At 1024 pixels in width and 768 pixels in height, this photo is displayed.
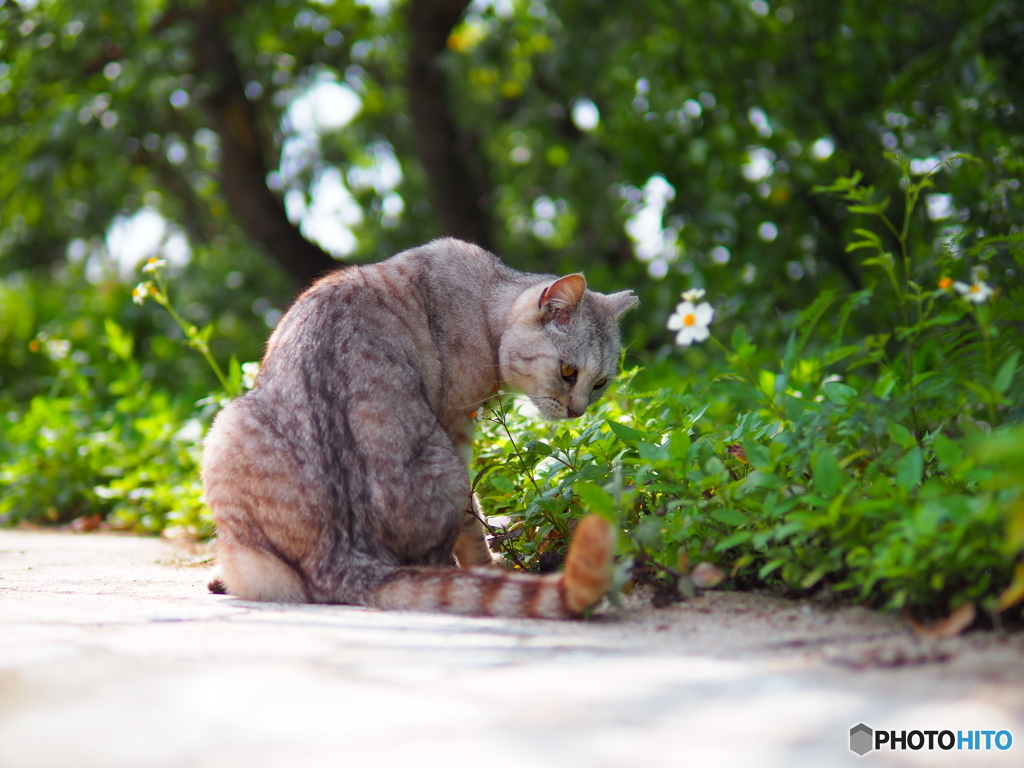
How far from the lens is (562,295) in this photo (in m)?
3.45

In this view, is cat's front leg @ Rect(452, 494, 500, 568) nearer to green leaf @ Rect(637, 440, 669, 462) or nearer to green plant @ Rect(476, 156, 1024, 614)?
green plant @ Rect(476, 156, 1024, 614)

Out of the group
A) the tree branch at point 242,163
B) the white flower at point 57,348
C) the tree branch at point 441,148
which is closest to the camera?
the white flower at point 57,348

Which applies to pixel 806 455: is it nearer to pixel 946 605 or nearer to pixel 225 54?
pixel 946 605

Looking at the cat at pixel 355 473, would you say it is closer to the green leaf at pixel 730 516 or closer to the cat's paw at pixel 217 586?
the cat's paw at pixel 217 586

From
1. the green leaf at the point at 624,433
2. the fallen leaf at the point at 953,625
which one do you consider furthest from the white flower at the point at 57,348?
the fallen leaf at the point at 953,625

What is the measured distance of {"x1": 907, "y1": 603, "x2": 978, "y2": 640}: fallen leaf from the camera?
1710 mm

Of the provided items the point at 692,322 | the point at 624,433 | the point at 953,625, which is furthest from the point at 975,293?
the point at 624,433

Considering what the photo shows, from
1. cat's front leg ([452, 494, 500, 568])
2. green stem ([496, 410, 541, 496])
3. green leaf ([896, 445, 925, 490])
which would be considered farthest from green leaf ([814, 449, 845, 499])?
cat's front leg ([452, 494, 500, 568])

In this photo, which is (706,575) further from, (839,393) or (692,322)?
(692,322)

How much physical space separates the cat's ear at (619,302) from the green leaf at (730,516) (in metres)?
1.82

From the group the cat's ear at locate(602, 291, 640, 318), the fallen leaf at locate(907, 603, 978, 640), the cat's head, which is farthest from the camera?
the cat's ear at locate(602, 291, 640, 318)

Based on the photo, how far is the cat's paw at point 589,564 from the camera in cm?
186

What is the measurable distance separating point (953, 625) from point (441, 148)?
731 centimetres

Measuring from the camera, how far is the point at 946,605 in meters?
1.83
